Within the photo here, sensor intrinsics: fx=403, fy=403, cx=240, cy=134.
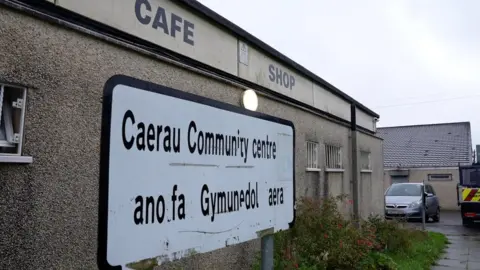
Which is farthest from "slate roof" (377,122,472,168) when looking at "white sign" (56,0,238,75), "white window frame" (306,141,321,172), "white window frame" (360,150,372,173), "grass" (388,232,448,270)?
"white sign" (56,0,238,75)

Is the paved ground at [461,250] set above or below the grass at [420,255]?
below

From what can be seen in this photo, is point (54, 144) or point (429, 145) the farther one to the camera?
point (429, 145)

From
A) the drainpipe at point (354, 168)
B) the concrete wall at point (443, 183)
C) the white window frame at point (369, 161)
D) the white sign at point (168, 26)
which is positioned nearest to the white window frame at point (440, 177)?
the concrete wall at point (443, 183)

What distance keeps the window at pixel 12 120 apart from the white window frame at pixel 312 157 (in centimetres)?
A: 593

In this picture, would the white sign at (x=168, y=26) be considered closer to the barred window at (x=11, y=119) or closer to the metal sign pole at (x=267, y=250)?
the barred window at (x=11, y=119)

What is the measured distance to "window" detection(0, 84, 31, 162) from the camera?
111 inches

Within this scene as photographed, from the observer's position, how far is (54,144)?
3.10m

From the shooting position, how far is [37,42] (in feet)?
9.98

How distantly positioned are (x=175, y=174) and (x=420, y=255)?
901 cm

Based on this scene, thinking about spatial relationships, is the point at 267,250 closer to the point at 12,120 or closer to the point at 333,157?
the point at 12,120

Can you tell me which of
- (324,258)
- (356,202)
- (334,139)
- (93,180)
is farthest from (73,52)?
(356,202)

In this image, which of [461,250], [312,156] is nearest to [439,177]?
[461,250]

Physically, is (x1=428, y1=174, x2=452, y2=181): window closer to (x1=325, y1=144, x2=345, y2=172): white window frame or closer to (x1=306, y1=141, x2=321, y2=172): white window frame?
(x1=325, y1=144, x2=345, y2=172): white window frame

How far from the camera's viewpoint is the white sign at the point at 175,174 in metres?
1.41
